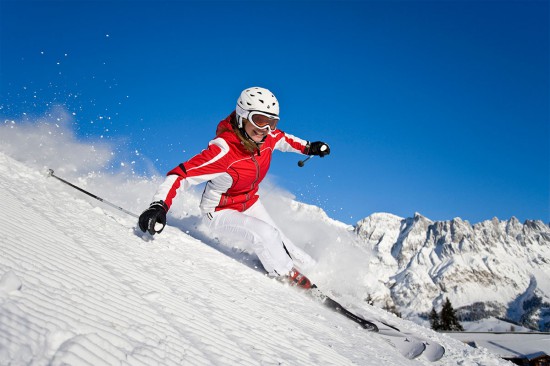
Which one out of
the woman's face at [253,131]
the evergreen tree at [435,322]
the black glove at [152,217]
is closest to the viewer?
the black glove at [152,217]

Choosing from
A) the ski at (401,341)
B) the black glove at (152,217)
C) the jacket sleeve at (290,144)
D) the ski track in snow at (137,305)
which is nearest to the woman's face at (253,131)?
the jacket sleeve at (290,144)

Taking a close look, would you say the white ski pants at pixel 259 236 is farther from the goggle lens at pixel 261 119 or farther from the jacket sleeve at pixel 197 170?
the goggle lens at pixel 261 119

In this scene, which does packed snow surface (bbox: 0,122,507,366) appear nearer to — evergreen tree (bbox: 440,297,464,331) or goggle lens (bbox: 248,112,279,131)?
goggle lens (bbox: 248,112,279,131)

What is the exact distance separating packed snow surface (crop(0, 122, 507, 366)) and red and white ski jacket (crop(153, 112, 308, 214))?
0.85 metres

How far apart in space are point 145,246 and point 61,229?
1.12 meters

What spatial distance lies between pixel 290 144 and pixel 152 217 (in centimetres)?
361

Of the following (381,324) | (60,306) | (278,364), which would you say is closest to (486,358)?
(381,324)

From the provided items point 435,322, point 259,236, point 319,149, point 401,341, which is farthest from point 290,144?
point 435,322

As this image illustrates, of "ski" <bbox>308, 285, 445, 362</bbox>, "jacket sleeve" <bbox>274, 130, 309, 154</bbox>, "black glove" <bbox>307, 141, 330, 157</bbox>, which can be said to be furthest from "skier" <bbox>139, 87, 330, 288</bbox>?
"black glove" <bbox>307, 141, 330, 157</bbox>

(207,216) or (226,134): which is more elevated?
(226,134)

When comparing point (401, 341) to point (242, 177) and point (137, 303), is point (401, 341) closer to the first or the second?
point (242, 177)

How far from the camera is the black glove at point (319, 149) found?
8141 mm

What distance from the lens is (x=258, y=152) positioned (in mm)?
6688

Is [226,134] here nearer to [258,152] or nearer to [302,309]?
[258,152]
